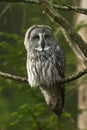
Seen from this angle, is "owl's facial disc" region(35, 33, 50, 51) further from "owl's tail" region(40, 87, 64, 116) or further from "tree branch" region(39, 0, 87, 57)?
"tree branch" region(39, 0, 87, 57)

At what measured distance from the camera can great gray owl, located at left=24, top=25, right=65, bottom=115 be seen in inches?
275

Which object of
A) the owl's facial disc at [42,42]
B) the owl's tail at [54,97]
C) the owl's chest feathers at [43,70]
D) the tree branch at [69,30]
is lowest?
the owl's tail at [54,97]

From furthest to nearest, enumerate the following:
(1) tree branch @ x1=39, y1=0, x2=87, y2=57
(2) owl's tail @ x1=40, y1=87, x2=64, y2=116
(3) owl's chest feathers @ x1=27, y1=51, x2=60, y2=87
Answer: (2) owl's tail @ x1=40, y1=87, x2=64, y2=116 → (3) owl's chest feathers @ x1=27, y1=51, x2=60, y2=87 → (1) tree branch @ x1=39, y1=0, x2=87, y2=57

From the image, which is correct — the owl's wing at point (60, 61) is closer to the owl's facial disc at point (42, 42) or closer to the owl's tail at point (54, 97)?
the owl's facial disc at point (42, 42)

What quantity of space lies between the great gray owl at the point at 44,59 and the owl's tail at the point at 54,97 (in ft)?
0.40

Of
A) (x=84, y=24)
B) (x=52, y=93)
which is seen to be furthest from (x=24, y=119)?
(x=84, y=24)

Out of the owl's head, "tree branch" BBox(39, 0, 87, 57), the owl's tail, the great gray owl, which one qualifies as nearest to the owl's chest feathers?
the great gray owl

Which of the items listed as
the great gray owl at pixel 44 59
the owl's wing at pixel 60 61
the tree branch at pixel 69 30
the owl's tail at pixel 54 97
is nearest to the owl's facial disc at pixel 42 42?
the great gray owl at pixel 44 59

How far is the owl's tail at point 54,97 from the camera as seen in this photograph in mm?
7297

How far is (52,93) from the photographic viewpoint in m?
7.35

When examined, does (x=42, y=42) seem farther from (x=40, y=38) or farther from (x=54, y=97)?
(x=54, y=97)

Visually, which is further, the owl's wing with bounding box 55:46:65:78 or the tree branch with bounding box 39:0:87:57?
the owl's wing with bounding box 55:46:65:78

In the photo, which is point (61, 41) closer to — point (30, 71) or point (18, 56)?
point (18, 56)

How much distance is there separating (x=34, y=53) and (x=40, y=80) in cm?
33
